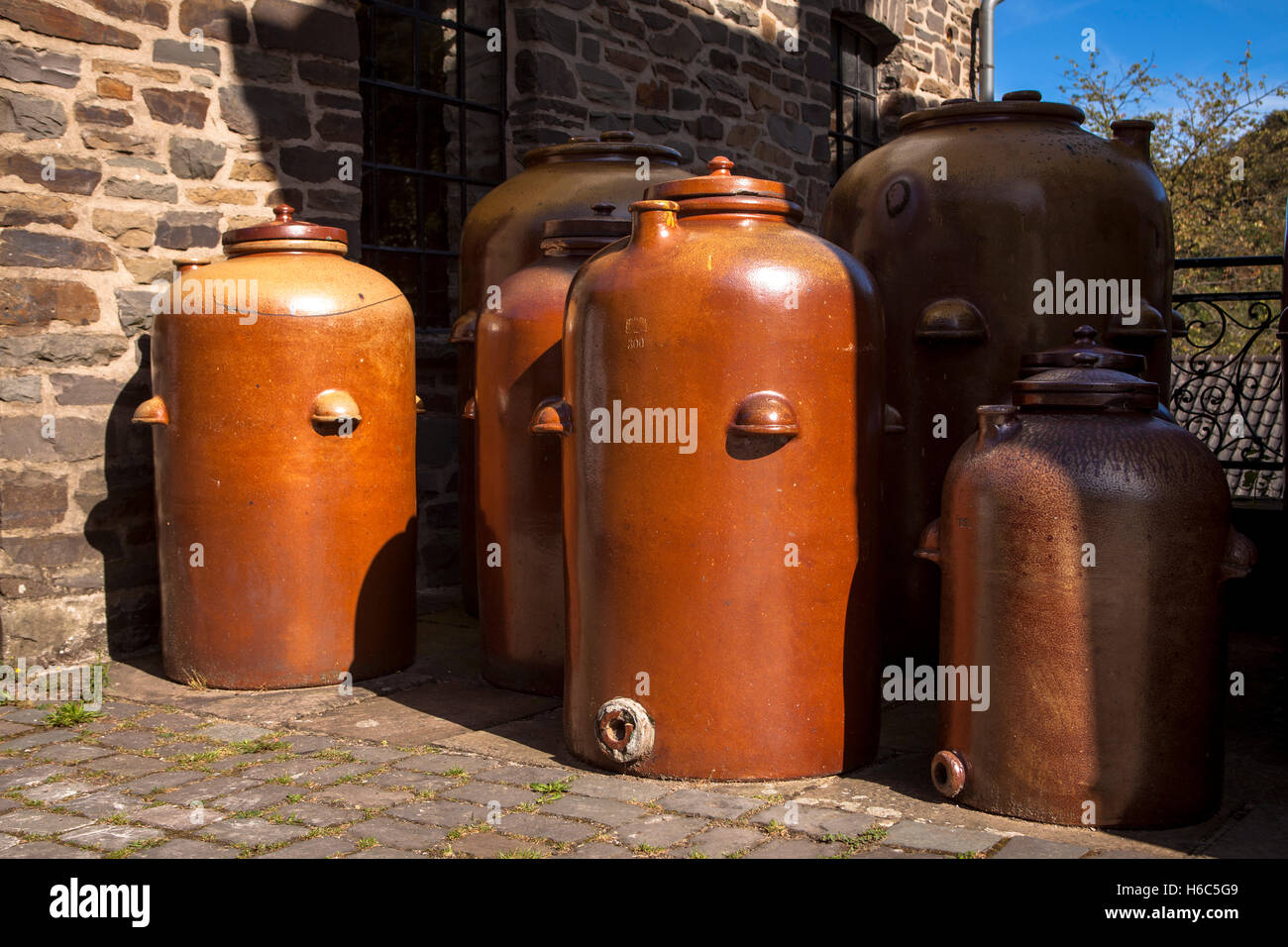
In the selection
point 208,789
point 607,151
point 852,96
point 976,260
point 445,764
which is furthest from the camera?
point 852,96

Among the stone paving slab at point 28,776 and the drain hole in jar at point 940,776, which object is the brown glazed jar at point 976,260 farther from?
the stone paving slab at point 28,776

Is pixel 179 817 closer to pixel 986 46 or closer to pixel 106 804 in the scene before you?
pixel 106 804

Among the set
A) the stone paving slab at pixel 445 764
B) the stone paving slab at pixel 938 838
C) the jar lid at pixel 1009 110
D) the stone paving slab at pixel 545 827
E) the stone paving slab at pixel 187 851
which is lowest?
the stone paving slab at pixel 938 838

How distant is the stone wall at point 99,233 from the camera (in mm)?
4828

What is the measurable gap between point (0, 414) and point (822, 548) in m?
3.12

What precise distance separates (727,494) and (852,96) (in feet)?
24.6

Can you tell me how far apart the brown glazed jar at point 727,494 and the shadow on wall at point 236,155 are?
7.87ft

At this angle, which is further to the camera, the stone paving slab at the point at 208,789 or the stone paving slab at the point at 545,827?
the stone paving slab at the point at 208,789

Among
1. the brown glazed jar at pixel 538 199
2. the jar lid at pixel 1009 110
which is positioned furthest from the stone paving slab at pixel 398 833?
the jar lid at pixel 1009 110

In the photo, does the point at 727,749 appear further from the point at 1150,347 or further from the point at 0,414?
the point at 0,414

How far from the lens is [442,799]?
133 inches

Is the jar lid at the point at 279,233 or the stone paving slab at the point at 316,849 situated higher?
the jar lid at the point at 279,233

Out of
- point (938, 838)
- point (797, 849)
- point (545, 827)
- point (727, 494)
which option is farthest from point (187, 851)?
point (938, 838)

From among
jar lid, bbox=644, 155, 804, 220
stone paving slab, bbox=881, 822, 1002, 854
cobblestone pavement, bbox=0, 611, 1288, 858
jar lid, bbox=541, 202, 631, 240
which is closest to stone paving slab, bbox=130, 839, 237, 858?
cobblestone pavement, bbox=0, 611, 1288, 858
